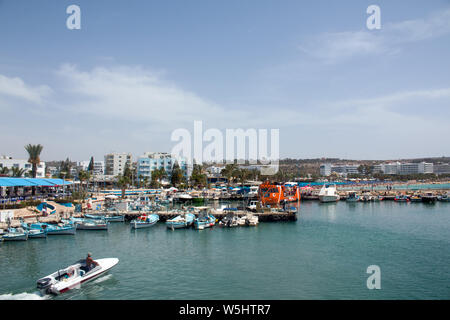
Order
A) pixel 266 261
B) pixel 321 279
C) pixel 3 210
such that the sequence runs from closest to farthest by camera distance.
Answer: pixel 321 279, pixel 266 261, pixel 3 210

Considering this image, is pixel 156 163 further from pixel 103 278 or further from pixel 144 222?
pixel 103 278

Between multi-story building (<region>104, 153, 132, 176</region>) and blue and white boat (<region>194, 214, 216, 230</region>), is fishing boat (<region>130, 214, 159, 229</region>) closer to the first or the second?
blue and white boat (<region>194, 214, 216, 230</region>)

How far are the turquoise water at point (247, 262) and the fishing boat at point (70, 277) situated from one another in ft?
1.61

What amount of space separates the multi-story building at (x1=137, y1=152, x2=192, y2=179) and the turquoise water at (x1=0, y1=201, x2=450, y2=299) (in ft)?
229

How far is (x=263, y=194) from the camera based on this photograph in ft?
196

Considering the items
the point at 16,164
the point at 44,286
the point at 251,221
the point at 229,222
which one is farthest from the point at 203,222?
the point at 16,164

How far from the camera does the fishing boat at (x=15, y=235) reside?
1272 inches

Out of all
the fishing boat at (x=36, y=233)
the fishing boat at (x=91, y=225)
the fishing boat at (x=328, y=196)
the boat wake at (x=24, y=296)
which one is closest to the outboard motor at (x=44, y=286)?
the boat wake at (x=24, y=296)

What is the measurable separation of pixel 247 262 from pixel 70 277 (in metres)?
12.1

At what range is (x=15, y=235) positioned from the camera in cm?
3238
